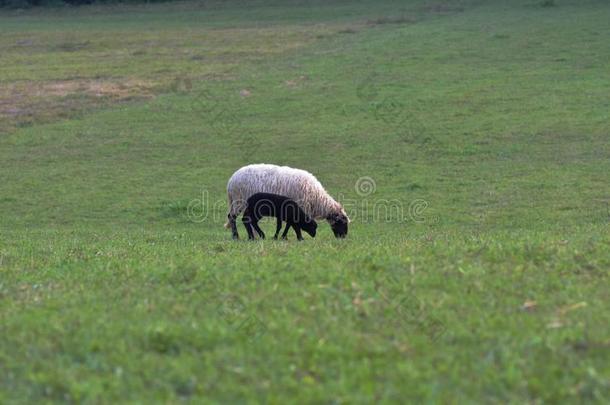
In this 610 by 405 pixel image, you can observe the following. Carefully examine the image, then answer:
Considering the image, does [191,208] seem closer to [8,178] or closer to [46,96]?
[8,178]

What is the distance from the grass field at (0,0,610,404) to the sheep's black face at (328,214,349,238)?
3.26 ft

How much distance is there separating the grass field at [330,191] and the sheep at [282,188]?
1.36m

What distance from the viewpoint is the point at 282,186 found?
730 inches

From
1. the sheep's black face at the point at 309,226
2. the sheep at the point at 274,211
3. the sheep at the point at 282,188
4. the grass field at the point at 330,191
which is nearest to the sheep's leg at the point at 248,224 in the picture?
the sheep at the point at 274,211

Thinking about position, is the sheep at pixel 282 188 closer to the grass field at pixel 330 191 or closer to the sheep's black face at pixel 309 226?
the sheep's black face at pixel 309 226

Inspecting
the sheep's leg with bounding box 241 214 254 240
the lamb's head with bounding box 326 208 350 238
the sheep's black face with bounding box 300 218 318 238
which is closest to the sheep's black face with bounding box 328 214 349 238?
the lamb's head with bounding box 326 208 350 238

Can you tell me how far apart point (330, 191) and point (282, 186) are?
7.42m

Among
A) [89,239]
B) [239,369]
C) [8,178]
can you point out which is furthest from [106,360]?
[8,178]

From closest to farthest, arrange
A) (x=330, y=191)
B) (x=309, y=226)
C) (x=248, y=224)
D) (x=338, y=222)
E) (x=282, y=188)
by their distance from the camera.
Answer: (x=282, y=188)
(x=248, y=224)
(x=309, y=226)
(x=338, y=222)
(x=330, y=191)

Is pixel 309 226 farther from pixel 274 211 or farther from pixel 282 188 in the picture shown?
pixel 282 188

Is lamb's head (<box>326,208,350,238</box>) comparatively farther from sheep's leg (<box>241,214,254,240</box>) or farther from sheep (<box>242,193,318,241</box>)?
sheep's leg (<box>241,214,254,240</box>)

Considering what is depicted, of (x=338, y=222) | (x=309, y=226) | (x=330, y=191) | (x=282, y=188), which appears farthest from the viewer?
(x=330, y=191)

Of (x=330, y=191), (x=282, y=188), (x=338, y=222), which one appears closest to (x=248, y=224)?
(x=282, y=188)

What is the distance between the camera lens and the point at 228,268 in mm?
10555
